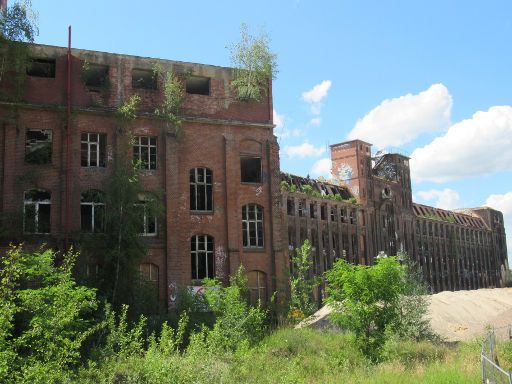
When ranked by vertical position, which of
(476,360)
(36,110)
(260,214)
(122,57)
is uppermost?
(122,57)

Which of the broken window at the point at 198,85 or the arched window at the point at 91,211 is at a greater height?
the broken window at the point at 198,85

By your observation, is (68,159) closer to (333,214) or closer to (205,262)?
(205,262)

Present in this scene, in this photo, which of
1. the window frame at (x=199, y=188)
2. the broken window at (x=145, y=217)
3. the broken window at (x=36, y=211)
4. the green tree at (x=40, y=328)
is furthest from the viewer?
the window frame at (x=199, y=188)

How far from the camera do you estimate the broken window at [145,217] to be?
22016 mm

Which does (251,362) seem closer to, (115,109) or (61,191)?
(61,191)

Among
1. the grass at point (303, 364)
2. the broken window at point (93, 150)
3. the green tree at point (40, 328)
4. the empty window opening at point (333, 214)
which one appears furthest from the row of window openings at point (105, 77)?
the empty window opening at point (333, 214)

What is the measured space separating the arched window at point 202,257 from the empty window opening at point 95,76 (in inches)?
277

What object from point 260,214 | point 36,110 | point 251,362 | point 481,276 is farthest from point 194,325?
point 481,276

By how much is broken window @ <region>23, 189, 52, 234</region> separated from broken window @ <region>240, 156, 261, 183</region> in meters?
8.36

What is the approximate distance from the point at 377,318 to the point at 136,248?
857 cm

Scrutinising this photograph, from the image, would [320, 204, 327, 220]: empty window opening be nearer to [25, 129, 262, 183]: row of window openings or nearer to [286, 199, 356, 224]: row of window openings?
[286, 199, 356, 224]: row of window openings

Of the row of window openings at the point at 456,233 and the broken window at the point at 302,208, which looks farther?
the row of window openings at the point at 456,233

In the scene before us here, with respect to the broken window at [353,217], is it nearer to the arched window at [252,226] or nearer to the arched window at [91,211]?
the arched window at [252,226]

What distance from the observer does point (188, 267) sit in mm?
23375
